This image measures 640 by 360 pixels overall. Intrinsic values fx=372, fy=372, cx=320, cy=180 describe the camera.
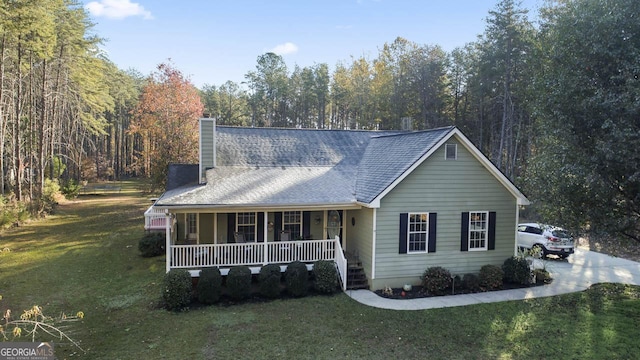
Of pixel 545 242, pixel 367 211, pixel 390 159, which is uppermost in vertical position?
pixel 390 159

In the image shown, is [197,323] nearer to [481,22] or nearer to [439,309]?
[439,309]

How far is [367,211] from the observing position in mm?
12820

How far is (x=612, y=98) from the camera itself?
869 centimetres

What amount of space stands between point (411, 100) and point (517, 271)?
85.8 ft

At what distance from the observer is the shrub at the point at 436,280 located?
1198 cm

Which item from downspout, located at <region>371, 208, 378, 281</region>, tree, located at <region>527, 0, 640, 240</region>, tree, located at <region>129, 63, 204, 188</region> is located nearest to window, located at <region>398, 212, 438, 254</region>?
downspout, located at <region>371, 208, 378, 281</region>

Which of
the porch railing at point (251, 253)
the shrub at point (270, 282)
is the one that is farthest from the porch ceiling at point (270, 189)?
the shrub at point (270, 282)

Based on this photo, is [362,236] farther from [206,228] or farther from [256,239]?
[206,228]

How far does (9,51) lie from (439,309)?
29309 millimetres

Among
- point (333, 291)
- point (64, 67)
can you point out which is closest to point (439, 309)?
point (333, 291)

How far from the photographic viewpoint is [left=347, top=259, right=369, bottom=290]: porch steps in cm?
1242

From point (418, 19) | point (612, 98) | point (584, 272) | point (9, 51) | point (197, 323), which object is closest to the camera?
point (612, 98)

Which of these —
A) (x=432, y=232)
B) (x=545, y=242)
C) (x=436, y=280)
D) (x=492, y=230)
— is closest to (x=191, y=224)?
(x=432, y=232)

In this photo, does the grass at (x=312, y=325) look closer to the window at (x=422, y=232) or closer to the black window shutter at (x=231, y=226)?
the window at (x=422, y=232)
